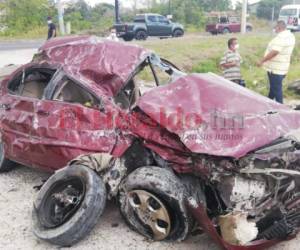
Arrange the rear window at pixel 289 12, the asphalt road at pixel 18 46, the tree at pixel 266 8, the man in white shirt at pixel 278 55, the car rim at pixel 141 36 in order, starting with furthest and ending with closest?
1. the tree at pixel 266 8
2. the rear window at pixel 289 12
3. the car rim at pixel 141 36
4. the asphalt road at pixel 18 46
5. the man in white shirt at pixel 278 55

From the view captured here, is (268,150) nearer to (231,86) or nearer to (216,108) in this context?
(216,108)

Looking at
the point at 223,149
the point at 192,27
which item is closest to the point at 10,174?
the point at 223,149

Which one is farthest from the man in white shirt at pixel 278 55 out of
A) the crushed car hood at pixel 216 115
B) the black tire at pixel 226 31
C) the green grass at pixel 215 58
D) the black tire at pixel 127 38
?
the black tire at pixel 226 31

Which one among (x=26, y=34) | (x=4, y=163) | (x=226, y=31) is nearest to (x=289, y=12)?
(x=226, y=31)

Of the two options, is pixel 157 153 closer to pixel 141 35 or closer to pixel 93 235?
pixel 93 235

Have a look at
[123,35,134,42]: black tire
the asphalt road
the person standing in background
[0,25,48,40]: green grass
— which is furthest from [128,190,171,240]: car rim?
[0,25,48,40]: green grass

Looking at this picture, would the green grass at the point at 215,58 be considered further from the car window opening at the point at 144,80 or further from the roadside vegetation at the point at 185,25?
the car window opening at the point at 144,80

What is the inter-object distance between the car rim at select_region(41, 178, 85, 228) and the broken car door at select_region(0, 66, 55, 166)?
2.81 ft

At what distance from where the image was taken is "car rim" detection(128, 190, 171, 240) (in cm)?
369

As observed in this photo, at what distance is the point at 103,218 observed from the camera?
4.29 m

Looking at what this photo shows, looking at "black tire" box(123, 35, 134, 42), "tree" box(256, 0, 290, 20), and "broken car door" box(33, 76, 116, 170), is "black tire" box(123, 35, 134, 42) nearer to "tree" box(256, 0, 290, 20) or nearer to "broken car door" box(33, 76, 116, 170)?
"broken car door" box(33, 76, 116, 170)

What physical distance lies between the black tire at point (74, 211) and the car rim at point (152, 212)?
0.29 meters

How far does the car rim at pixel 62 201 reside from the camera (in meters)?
3.82

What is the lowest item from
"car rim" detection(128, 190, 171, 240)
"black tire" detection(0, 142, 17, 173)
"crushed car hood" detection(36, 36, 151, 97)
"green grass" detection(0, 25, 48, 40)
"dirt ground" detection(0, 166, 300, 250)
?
"green grass" detection(0, 25, 48, 40)
